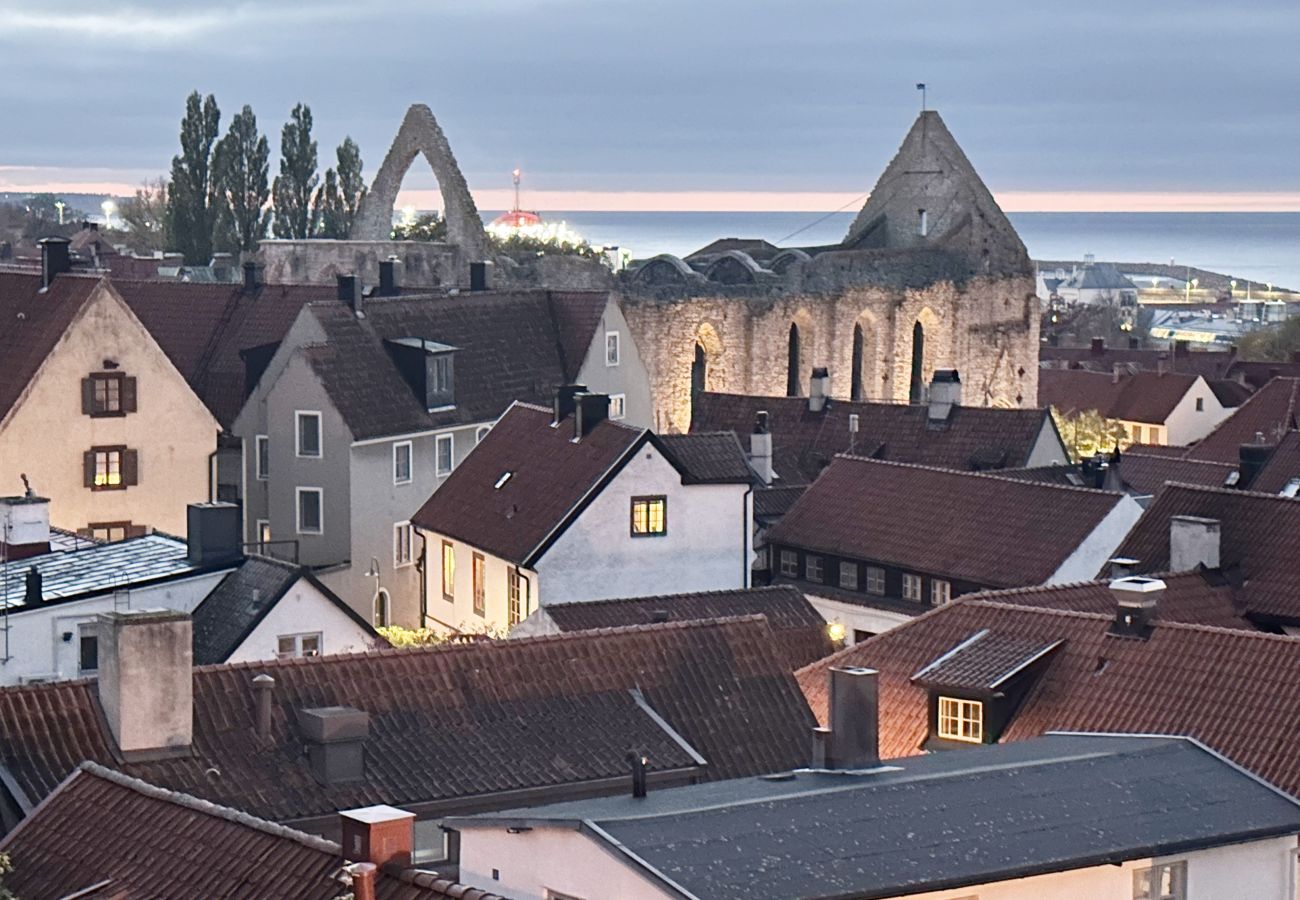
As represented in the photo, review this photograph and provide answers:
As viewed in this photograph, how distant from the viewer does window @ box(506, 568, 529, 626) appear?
5088 centimetres

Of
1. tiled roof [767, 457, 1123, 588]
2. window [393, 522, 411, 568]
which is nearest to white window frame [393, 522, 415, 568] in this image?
window [393, 522, 411, 568]

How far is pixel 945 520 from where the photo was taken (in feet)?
183

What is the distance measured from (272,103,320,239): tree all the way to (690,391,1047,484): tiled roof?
44.8 m

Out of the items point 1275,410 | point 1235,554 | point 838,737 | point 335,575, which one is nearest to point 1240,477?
point 1235,554

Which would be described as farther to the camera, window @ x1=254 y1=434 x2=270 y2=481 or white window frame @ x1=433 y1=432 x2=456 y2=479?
white window frame @ x1=433 y1=432 x2=456 y2=479

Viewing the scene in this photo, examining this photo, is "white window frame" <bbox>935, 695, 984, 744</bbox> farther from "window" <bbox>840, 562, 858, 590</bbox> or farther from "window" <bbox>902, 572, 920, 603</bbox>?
"window" <bbox>840, 562, 858, 590</bbox>

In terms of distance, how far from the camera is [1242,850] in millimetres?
27547

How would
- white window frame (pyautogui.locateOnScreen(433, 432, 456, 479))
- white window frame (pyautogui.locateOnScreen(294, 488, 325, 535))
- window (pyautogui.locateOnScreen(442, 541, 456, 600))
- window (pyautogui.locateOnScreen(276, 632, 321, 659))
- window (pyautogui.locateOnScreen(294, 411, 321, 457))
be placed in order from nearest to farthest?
1. window (pyautogui.locateOnScreen(276, 632, 321, 659))
2. window (pyautogui.locateOnScreen(442, 541, 456, 600))
3. white window frame (pyautogui.locateOnScreen(294, 488, 325, 535))
4. window (pyautogui.locateOnScreen(294, 411, 321, 457))
5. white window frame (pyautogui.locateOnScreen(433, 432, 456, 479))

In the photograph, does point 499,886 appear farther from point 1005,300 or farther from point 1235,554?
point 1005,300

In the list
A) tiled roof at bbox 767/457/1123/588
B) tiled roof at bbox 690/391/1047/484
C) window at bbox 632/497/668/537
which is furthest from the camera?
tiled roof at bbox 690/391/1047/484

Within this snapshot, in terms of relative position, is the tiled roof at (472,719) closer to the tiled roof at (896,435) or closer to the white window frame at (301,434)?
the white window frame at (301,434)

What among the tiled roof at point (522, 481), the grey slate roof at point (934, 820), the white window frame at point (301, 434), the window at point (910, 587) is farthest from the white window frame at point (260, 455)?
the grey slate roof at point (934, 820)

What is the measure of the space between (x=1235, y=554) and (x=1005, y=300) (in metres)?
53.6

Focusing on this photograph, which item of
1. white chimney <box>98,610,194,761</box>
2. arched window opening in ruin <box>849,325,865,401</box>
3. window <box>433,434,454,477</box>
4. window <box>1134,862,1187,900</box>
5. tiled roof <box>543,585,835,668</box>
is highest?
arched window opening in ruin <box>849,325,865,401</box>
